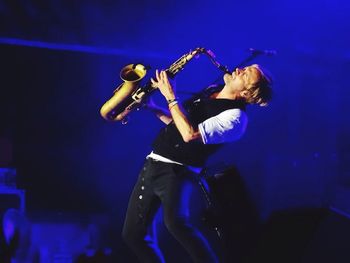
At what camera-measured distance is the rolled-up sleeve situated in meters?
3.08

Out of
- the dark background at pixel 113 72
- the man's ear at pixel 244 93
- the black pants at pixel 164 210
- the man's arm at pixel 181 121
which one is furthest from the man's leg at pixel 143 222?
the dark background at pixel 113 72

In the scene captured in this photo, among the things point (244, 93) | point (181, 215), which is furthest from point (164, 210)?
point (244, 93)

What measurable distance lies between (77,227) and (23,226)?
560 millimetres

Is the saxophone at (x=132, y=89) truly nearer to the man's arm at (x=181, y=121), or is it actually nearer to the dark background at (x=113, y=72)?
the man's arm at (x=181, y=121)

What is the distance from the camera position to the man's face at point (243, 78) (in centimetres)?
323

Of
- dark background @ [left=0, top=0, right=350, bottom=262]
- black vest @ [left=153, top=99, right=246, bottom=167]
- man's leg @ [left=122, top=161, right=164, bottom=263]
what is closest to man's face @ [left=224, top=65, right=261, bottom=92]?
black vest @ [left=153, top=99, right=246, bottom=167]

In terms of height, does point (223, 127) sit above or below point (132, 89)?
below

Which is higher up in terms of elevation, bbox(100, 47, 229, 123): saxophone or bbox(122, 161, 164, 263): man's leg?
bbox(100, 47, 229, 123): saxophone

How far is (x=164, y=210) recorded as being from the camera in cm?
317

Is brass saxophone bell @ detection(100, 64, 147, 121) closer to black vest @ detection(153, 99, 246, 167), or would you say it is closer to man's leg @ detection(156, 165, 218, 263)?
black vest @ detection(153, 99, 246, 167)

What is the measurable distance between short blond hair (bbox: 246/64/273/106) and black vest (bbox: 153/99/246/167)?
9 centimetres

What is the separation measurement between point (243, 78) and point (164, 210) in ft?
3.32

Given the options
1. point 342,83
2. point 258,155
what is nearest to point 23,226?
point 258,155

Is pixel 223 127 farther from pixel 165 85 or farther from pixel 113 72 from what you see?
pixel 113 72
